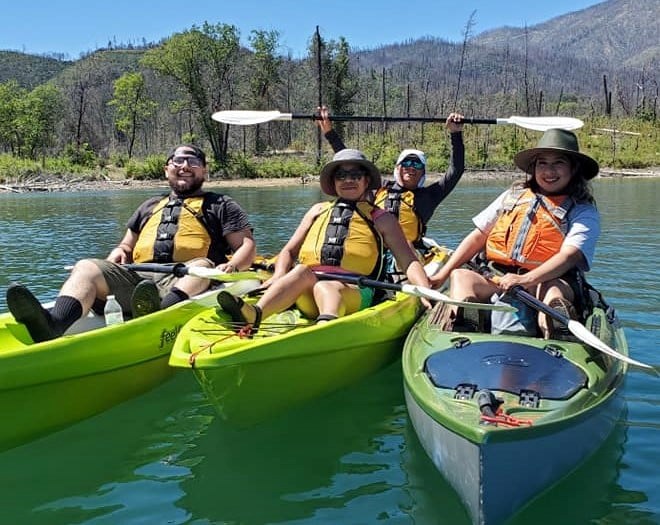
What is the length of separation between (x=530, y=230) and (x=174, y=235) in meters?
2.53


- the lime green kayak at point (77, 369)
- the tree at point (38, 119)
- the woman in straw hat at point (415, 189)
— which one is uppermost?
the tree at point (38, 119)

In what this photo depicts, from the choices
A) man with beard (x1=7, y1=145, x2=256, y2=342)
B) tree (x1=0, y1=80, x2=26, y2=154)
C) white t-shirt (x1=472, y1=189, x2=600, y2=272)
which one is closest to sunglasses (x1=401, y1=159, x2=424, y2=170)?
man with beard (x1=7, y1=145, x2=256, y2=342)

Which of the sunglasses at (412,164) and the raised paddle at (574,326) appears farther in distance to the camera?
the sunglasses at (412,164)

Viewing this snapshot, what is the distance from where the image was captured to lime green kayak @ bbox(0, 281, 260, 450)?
362cm

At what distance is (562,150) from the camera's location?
430cm

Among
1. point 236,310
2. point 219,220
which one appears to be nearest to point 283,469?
point 236,310

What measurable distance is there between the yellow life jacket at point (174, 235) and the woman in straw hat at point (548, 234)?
1917mm

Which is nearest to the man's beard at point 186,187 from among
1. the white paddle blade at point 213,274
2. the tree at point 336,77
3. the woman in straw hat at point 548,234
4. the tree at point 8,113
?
the white paddle blade at point 213,274

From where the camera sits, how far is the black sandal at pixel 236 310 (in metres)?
4.14

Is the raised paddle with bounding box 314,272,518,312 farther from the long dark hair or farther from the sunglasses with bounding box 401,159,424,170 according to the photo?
the sunglasses with bounding box 401,159,424,170

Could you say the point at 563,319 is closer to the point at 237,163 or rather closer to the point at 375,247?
the point at 375,247

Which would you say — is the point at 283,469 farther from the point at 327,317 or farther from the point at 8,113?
the point at 8,113

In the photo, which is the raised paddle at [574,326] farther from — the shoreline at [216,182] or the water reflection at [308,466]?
the shoreline at [216,182]

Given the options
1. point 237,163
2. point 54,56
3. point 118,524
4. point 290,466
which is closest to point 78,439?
point 118,524
